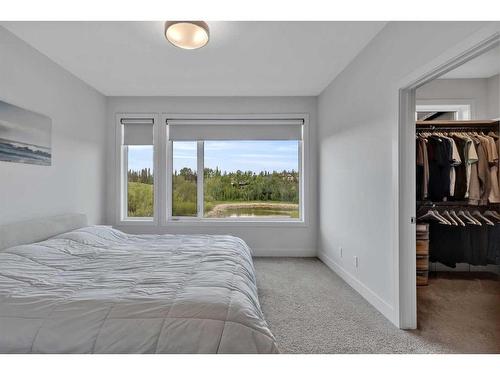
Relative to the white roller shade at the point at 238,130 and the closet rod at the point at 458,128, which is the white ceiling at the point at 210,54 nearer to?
the white roller shade at the point at 238,130

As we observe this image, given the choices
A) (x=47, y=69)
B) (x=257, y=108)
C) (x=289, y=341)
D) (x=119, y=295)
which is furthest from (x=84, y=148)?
(x=289, y=341)

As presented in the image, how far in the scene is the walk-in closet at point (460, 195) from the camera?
3125 millimetres

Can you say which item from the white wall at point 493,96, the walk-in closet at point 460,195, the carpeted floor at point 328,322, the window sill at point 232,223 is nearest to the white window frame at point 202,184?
the window sill at point 232,223

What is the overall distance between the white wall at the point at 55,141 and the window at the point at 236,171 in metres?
1.08

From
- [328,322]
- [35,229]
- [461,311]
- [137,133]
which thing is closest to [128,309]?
[328,322]

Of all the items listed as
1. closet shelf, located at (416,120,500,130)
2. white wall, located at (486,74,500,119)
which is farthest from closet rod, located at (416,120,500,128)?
white wall, located at (486,74,500,119)

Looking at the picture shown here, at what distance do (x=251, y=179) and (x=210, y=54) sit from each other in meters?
2.07

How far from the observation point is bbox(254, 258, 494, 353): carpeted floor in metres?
1.97

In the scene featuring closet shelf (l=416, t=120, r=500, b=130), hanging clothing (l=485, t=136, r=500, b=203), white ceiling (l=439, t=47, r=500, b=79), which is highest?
white ceiling (l=439, t=47, r=500, b=79)

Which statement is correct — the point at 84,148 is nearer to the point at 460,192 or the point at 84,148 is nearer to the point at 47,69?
the point at 47,69

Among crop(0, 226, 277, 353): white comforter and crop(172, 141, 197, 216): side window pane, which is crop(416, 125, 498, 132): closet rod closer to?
crop(0, 226, 277, 353): white comforter

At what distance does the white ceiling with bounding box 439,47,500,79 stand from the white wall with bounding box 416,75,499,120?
87 mm

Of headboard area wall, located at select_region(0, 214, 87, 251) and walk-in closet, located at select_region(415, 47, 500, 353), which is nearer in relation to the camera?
headboard area wall, located at select_region(0, 214, 87, 251)

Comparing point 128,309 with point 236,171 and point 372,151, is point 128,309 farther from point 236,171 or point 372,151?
point 236,171
